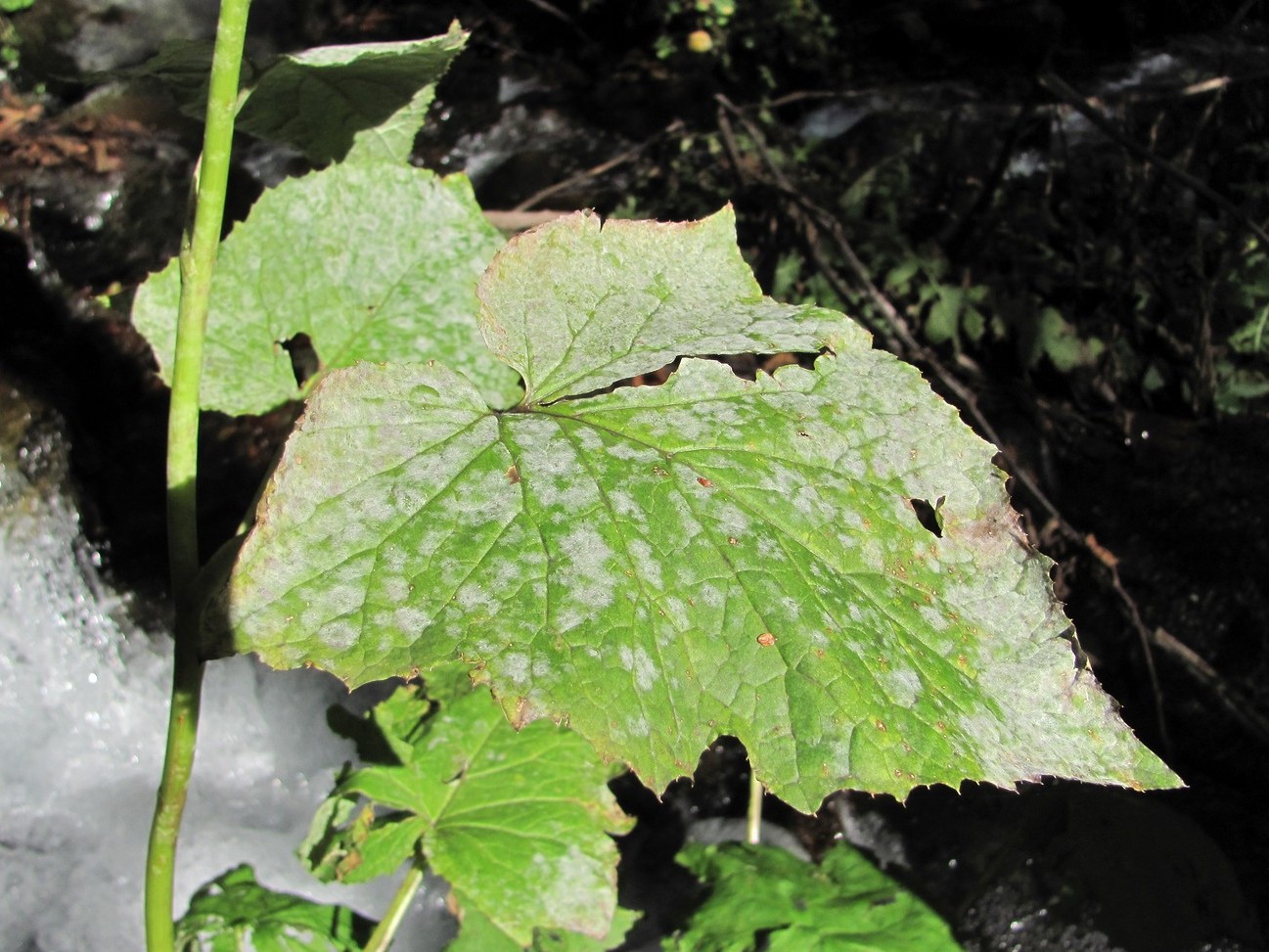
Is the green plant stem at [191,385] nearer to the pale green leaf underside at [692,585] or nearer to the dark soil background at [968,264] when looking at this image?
the pale green leaf underside at [692,585]

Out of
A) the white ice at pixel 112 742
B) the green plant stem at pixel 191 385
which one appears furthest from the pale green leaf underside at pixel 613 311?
the white ice at pixel 112 742

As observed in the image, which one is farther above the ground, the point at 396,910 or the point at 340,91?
the point at 340,91

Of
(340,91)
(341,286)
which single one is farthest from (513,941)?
(340,91)

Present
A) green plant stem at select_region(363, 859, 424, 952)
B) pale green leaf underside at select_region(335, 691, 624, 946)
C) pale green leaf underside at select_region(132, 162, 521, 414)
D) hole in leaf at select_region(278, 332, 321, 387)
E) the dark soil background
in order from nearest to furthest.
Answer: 1. pale green leaf underside at select_region(132, 162, 521, 414)
2. pale green leaf underside at select_region(335, 691, 624, 946)
3. green plant stem at select_region(363, 859, 424, 952)
4. the dark soil background
5. hole in leaf at select_region(278, 332, 321, 387)

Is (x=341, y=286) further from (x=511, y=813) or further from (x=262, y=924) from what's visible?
(x=262, y=924)

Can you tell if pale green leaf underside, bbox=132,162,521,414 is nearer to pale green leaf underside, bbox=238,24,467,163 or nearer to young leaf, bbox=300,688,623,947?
pale green leaf underside, bbox=238,24,467,163

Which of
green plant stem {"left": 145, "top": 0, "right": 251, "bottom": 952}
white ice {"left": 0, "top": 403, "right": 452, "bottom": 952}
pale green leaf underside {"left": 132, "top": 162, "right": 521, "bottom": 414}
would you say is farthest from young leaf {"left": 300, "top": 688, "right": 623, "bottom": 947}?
white ice {"left": 0, "top": 403, "right": 452, "bottom": 952}
